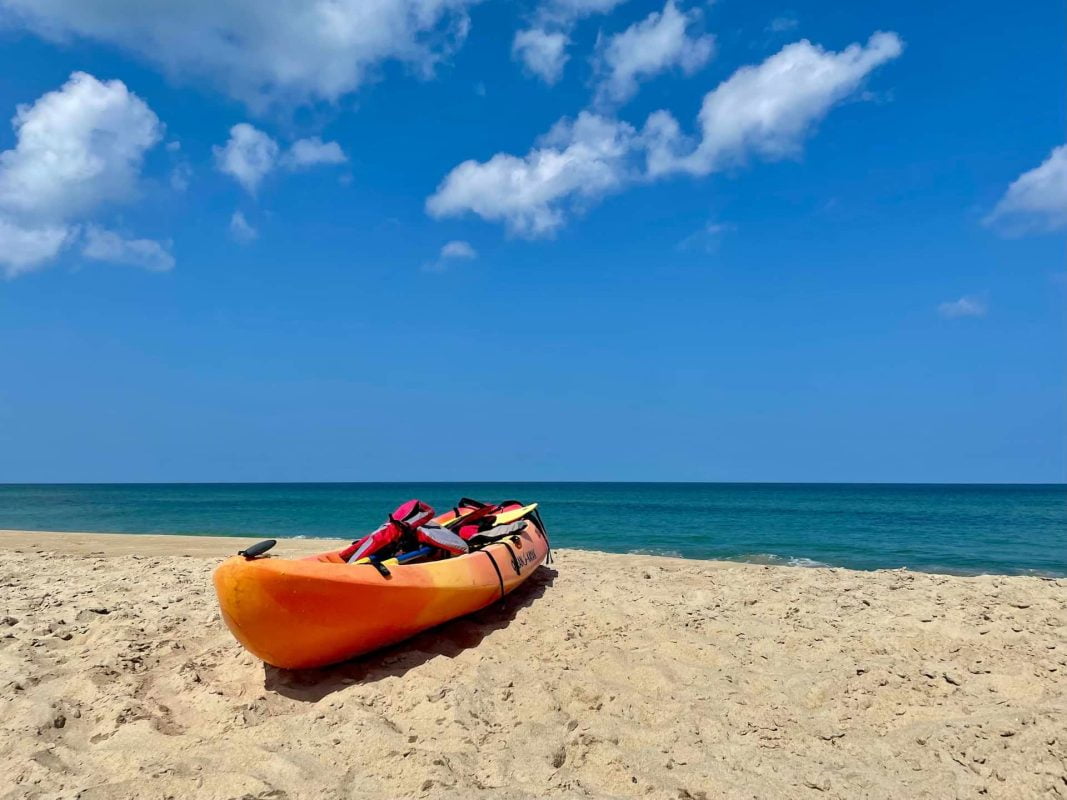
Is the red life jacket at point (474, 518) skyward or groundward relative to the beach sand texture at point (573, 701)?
skyward

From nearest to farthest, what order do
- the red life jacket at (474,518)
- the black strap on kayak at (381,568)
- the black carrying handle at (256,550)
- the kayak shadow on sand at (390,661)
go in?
the black carrying handle at (256,550) < the kayak shadow on sand at (390,661) < the black strap on kayak at (381,568) < the red life jacket at (474,518)

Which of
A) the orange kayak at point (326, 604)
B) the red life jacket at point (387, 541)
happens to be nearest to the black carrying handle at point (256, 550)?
the orange kayak at point (326, 604)

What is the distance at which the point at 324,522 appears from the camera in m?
27.7

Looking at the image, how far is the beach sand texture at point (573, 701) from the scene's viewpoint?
3.23 m

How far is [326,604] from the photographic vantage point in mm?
4285

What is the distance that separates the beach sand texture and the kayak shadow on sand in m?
0.02

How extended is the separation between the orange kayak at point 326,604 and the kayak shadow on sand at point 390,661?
14 centimetres

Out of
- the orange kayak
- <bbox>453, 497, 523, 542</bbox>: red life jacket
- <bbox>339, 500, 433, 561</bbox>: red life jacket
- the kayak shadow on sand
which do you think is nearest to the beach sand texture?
the kayak shadow on sand

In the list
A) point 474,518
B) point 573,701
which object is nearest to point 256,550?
point 573,701

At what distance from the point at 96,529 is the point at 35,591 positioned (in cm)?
→ 1888

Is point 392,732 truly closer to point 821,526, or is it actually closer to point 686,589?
point 686,589

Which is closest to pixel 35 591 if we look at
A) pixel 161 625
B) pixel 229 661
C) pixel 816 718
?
pixel 161 625

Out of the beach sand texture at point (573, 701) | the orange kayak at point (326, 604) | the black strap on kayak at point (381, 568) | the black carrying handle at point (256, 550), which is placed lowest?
the beach sand texture at point (573, 701)

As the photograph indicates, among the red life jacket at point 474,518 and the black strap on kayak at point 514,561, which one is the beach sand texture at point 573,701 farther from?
the red life jacket at point 474,518
